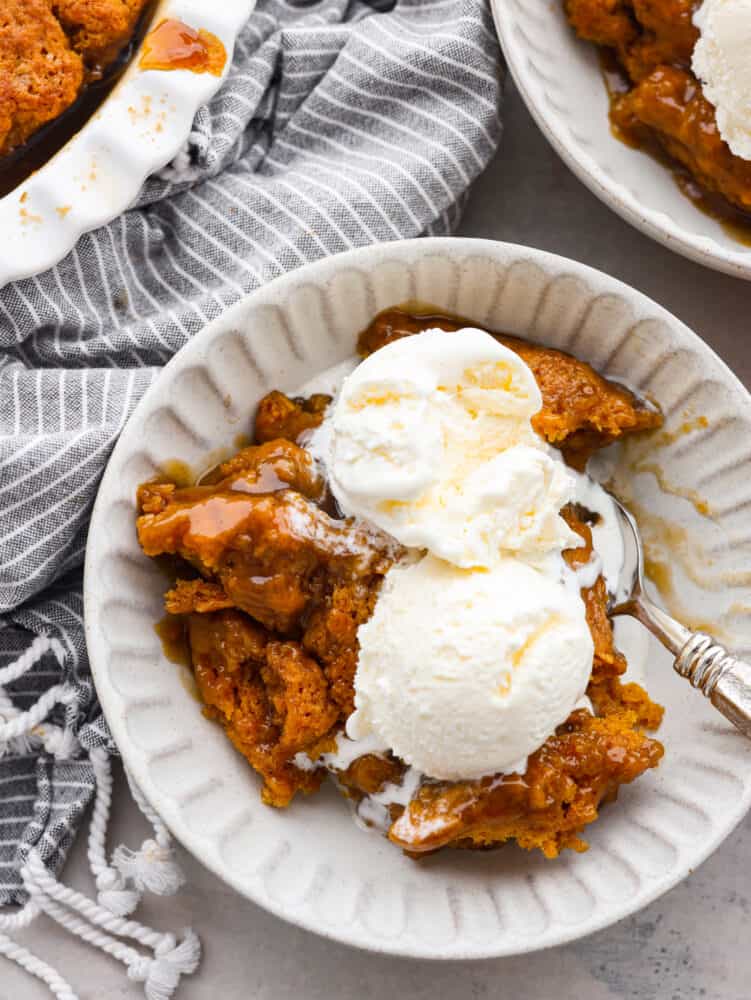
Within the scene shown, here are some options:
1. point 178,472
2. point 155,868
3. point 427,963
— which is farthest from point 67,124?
point 427,963

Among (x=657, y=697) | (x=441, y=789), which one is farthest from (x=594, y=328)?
(x=441, y=789)

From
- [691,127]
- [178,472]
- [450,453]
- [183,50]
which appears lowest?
[178,472]

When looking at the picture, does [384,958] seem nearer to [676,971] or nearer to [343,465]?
[676,971]

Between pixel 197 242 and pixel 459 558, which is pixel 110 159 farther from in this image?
pixel 459 558

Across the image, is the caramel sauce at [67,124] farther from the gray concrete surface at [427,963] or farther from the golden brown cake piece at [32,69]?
the gray concrete surface at [427,963]

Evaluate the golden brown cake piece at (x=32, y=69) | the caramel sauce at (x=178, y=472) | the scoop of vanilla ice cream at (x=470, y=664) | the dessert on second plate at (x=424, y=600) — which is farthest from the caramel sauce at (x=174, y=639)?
the golden brown cake piece at (x=32, y=69)

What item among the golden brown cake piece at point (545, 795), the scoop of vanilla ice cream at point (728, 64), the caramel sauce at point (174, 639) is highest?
the scoop of vanilla ice cream at point (728, 64)
